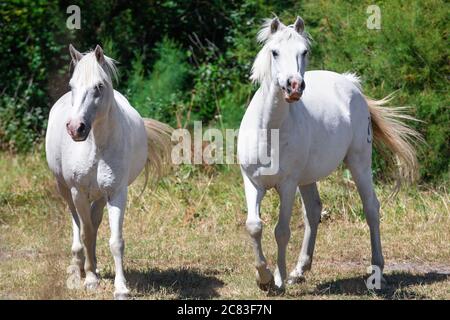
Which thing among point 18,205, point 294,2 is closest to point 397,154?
point 18,205

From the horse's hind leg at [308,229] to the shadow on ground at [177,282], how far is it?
650mm

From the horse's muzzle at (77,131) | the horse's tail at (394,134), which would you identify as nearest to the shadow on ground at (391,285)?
the horse's tail at (394,134)

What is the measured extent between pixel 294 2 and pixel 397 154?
5099mm

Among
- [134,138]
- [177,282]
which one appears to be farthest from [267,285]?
[134,138]

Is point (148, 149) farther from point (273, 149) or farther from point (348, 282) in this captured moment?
point (348, 282)

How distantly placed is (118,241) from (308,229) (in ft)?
5.98

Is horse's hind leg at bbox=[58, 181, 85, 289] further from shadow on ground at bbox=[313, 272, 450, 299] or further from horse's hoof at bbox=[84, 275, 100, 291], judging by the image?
shadow on ground at bbox=[313, 272, 450, 299]

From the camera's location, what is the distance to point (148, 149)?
718cm

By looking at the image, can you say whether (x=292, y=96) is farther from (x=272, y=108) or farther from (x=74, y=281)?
(x=74, y=281)

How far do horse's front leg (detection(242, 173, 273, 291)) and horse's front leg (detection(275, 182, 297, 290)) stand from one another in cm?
13

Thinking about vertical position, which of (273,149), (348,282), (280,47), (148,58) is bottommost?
(348,282)

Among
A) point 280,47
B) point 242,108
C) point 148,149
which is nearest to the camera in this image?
point 280,47

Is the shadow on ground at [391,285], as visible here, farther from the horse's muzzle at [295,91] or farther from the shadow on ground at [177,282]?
the horse's muzzle at [295,91]

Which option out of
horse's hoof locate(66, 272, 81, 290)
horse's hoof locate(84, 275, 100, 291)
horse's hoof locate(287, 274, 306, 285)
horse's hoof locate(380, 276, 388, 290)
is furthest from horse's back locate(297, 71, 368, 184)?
horse's hoof locate(66, 272, 81, 290)
